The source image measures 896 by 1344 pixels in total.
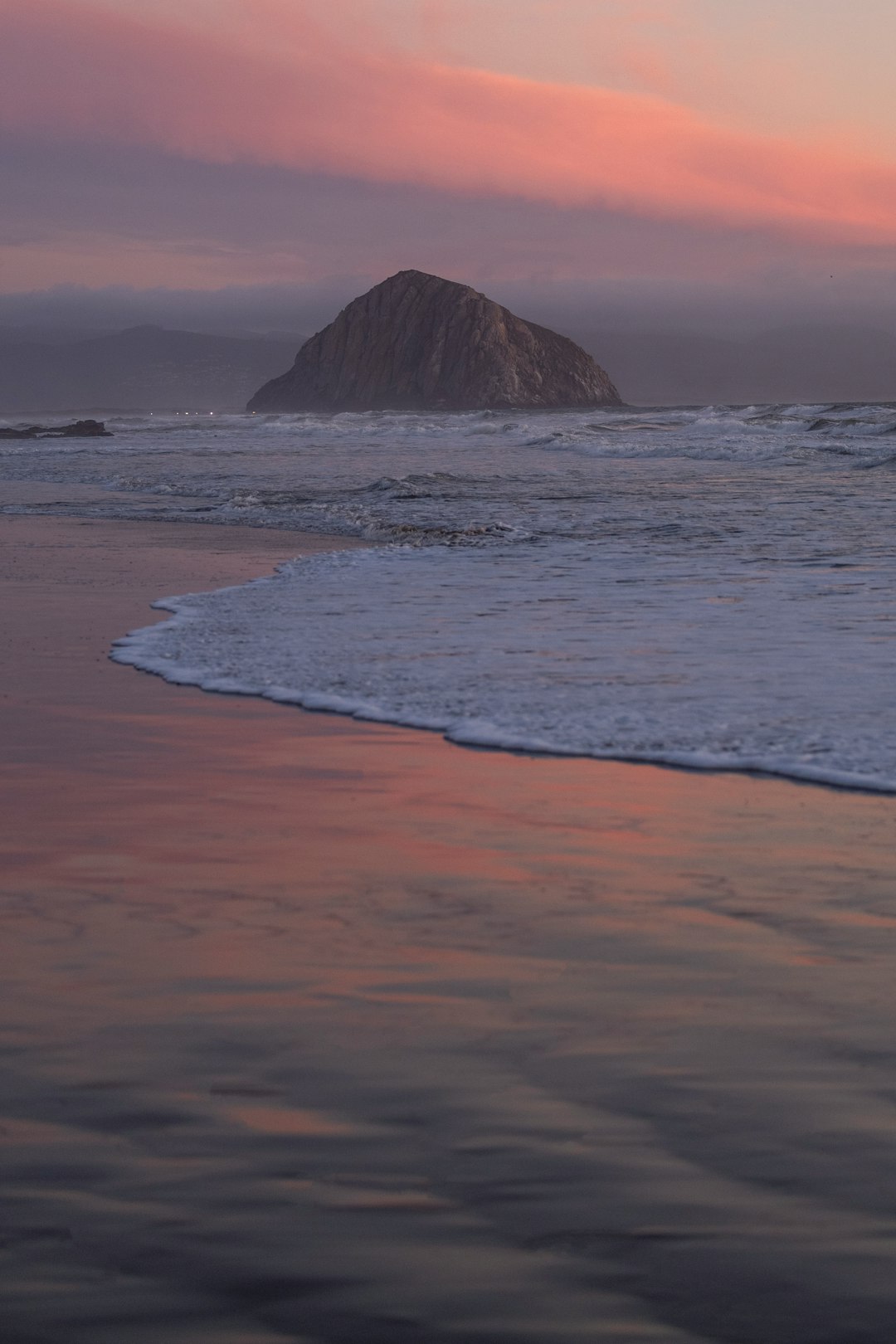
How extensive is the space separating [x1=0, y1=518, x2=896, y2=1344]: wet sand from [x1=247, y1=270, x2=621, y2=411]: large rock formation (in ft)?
506

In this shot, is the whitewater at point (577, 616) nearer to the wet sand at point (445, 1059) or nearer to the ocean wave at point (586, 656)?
the ocean wave at point (586, 656)

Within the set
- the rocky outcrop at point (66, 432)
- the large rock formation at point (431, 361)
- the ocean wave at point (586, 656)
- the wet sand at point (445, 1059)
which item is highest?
the large rock formation at point (431, 361)

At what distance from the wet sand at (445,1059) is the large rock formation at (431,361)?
15430 centimetres

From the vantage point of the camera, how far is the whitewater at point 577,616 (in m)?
6.07

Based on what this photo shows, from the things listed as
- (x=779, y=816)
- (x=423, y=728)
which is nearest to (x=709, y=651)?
(x=423, y=728)

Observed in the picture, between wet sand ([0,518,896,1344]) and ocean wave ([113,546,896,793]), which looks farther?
ocean wave ([113,546,896,793])

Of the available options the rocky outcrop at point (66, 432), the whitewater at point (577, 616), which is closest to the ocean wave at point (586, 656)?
the whitewater at point (577, 616)

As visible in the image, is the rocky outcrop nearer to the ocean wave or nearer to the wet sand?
the ocean wave

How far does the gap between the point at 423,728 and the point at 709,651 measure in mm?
2351

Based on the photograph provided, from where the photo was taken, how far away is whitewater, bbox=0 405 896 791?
19.9ft

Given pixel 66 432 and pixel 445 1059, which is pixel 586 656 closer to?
pixel 445 1059

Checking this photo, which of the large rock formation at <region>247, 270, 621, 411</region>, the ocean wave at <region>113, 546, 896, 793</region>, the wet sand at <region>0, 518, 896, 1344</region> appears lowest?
the wet sand at <region>0, 518, 896, 1344</region>

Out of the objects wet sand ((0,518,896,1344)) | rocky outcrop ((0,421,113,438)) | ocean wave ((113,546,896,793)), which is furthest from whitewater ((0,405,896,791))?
rocky outcrop ((0,421,113,438))

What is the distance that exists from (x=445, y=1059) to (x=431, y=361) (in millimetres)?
175268
